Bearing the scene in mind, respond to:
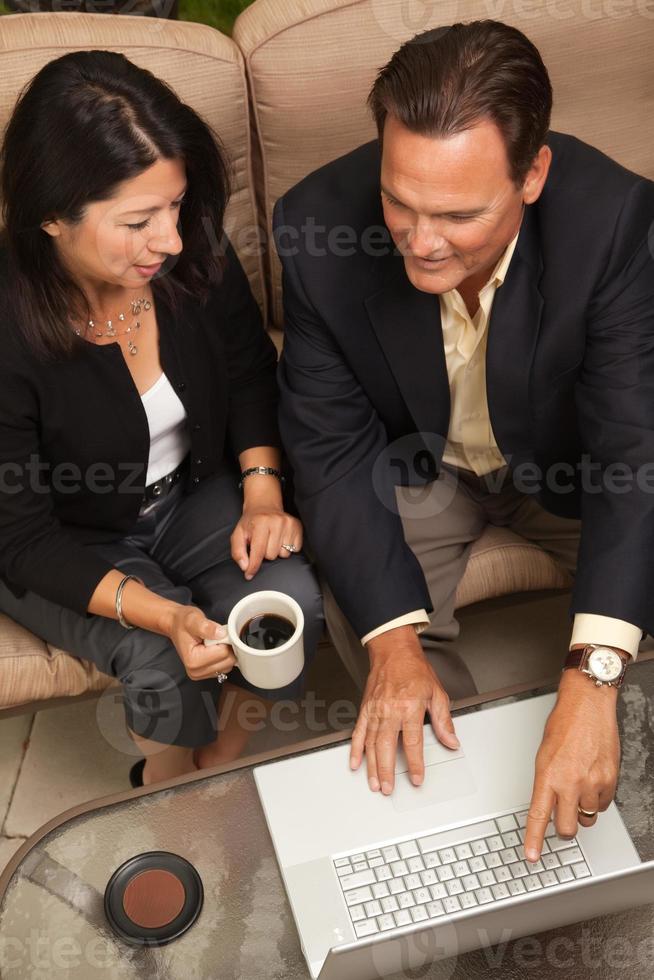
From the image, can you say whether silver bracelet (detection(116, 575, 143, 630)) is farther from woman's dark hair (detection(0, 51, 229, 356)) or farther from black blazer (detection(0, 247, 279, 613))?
woman's dark hair (detection(0, 51, 229, 356))

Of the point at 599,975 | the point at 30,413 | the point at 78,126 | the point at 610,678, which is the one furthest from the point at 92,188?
the point at 599,975

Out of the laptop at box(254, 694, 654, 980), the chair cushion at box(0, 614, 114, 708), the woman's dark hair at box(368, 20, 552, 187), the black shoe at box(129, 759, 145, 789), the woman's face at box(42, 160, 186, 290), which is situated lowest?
the black shoe at box(129, 759, 145, 789)

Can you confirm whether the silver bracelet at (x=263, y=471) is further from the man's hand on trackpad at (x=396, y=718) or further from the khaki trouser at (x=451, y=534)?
the man's hand on trackpad at (x=396, y=718)

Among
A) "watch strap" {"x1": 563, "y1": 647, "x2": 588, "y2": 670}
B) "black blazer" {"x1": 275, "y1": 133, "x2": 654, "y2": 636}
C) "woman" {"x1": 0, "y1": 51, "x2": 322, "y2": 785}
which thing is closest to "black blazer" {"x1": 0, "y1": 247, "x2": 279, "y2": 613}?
"woman" {"x1": 0, "y1": 51, "x2": 322, "y2": 785}

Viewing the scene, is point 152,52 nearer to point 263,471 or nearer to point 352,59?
point 352,59

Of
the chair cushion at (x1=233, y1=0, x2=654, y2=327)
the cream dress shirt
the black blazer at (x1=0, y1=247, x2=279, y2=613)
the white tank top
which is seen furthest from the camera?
the chair cushion at (x1=233, y1=0, x2=654, y2=327)

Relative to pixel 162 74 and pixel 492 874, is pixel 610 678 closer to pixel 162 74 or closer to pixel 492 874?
pixel 492 874

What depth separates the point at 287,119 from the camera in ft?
5.49

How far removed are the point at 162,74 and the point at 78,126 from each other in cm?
44

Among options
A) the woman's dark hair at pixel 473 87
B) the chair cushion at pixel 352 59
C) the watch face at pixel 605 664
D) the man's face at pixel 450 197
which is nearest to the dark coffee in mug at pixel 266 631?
the watch face at pixel 605 664

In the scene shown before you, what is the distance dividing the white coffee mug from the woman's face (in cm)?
47

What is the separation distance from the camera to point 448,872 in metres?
1.08

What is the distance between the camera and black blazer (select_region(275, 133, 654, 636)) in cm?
132

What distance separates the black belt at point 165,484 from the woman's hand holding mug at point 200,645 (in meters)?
0.30
